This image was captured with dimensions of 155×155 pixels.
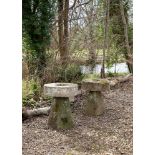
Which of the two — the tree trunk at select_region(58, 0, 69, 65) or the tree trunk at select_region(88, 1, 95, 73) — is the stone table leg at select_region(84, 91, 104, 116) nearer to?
the tree trunk at select_region(58, 0, 69, 65)

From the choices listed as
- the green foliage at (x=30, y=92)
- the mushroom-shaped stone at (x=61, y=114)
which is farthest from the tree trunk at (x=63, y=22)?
the mushroom-shaped stone at (x=61, y=114)

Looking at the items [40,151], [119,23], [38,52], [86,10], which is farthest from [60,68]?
[40,151]

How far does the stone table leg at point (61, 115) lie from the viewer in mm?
4255

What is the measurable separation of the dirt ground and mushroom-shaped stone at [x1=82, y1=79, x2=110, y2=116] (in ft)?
0.35

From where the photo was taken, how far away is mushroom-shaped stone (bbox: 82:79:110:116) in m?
4.92

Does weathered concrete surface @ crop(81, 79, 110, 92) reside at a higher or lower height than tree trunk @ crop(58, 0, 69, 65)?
lower

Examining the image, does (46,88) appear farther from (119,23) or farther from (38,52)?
(119,23)

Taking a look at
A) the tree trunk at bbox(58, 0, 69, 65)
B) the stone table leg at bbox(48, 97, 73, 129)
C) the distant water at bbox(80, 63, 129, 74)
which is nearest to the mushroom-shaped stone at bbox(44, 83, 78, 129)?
the stone table leg at bbox(48, 97, 73, 129)

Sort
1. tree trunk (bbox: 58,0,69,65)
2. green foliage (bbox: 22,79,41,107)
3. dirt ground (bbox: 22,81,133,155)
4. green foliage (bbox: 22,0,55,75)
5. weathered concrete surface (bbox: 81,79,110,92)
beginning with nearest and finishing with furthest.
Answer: dirt ground (bbox: 22,81,133,155) < weathered concrete surface (bbox: 81,79,110,92) < green foliage (bbox: 22,79,41,107) < green foliage (bbox: 22,0,55,75) < tree trunk (bbox: 58,0,69,65)

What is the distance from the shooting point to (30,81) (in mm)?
6145

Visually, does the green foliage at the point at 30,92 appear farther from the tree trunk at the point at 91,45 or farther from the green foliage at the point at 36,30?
the tree trunk at the point at 91,45

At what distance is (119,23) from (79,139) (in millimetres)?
5496

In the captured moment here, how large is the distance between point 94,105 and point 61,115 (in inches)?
33.9

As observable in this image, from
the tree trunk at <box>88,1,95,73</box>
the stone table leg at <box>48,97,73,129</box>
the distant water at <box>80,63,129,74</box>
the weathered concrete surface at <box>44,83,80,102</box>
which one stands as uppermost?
the tree trunk at <box>88,1,95,73</box>
